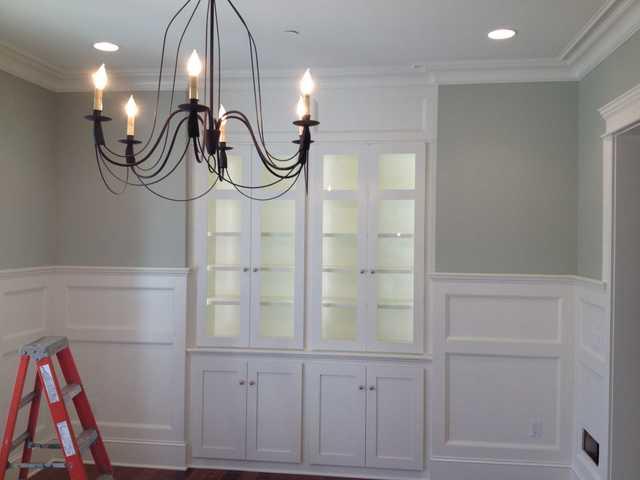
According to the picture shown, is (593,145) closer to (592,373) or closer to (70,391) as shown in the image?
(592,373)

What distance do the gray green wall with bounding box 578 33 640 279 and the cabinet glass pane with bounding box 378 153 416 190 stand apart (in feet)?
3.42

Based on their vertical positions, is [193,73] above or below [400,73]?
below

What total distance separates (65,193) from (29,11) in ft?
4.58

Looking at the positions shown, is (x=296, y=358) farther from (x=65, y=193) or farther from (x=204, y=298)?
(x=65, y=193)

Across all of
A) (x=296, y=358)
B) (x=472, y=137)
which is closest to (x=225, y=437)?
(x=296, y=358)

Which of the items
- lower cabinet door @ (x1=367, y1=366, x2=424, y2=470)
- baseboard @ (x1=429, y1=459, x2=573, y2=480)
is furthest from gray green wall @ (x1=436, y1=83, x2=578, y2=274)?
baseboard @ (x1=429, y1=459, x2=573, y2=480)

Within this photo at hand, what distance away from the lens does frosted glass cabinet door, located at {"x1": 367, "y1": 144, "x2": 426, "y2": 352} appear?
3.46m

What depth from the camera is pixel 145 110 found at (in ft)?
11.8

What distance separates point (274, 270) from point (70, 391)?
142 centimetres

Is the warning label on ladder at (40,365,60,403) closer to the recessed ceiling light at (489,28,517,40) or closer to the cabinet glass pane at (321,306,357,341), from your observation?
the cabinet glass pane at (321,306,357,341)

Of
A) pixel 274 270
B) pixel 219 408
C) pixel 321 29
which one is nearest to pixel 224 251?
pixel 274 270

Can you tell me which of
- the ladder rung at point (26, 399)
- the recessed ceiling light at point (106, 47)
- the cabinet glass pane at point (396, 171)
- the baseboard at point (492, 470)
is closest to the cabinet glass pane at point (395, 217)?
the cabinet glass pane at point (396, 171)

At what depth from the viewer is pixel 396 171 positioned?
350cm

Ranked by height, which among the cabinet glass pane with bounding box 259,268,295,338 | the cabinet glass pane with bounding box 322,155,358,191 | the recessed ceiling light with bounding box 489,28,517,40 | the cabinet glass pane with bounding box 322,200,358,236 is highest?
the recessed ceiling light with bounding box 489,28,517,40
